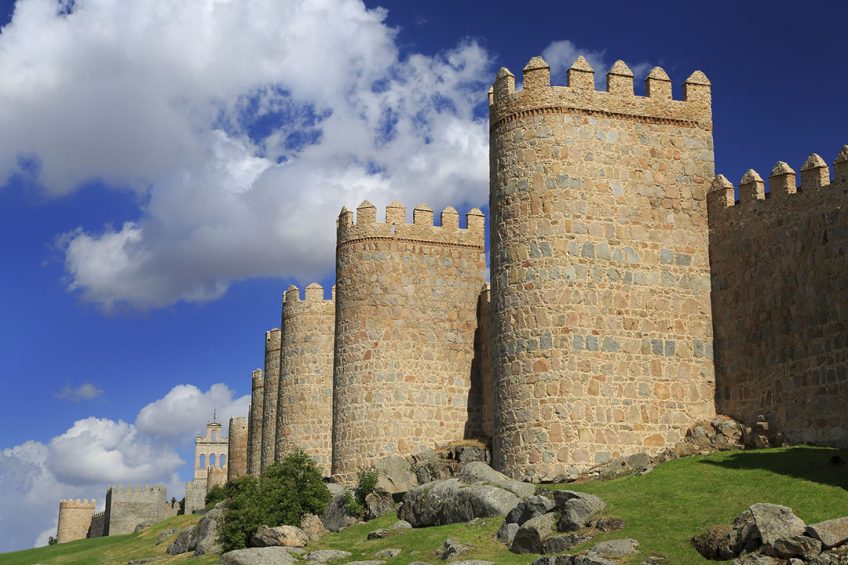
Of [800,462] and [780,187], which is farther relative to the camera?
[780,187]

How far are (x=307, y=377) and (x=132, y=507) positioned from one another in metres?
28.6

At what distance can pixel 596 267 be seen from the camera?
25.3 m

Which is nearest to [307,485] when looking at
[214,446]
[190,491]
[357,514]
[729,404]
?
[357,514]

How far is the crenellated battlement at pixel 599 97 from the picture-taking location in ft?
86.4

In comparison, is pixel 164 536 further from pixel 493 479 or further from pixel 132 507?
pixel 493 479

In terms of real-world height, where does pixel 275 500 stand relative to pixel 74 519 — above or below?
above

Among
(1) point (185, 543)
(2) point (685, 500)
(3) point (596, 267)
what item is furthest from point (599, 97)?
(1) point (185, 543)

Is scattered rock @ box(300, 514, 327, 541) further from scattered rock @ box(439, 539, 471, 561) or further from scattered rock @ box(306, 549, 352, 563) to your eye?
scattered rock @ box(439, 539, 471, 561)

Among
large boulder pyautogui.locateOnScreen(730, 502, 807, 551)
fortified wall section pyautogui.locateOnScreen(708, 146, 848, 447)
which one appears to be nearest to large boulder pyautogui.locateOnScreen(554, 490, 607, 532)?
large boulder pyautogui.locateOnScreen(730, 502, 807, 551)

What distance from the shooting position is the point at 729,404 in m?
25.1

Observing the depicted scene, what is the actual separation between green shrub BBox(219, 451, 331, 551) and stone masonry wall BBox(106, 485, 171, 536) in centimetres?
3770

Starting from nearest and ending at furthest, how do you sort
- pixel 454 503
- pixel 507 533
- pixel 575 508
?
1. pixel 575 508
2. pixel 507 533
3. pixel 454 503

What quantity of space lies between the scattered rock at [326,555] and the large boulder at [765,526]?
27.2ft

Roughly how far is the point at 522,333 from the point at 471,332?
7587 millimetres
